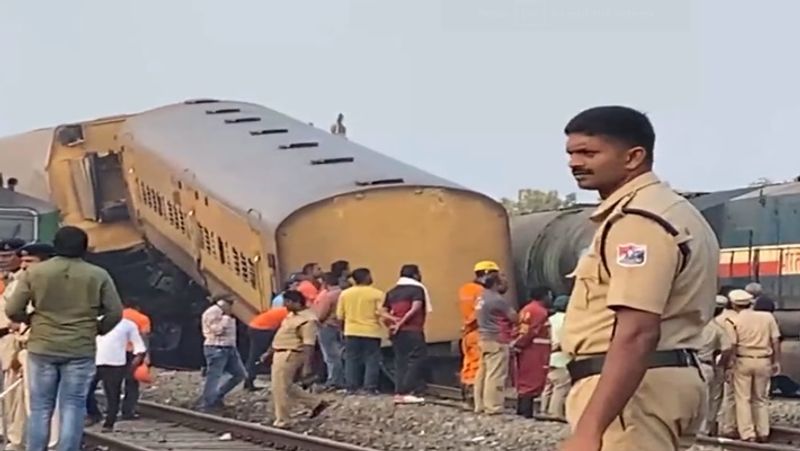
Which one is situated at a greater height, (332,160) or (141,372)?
(332,160)

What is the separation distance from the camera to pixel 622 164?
4809 millimetres

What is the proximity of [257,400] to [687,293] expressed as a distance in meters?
14.4

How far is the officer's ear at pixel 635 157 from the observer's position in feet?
15.8

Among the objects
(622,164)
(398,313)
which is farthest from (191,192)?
(622,164)

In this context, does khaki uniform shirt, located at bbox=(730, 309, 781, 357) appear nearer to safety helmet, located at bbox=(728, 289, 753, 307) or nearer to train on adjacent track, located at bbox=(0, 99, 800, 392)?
safety helmet, located at bbox=(728, 289, 753, 307)

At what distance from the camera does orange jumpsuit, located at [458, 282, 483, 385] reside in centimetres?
1756

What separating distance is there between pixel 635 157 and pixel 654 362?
1.95ft

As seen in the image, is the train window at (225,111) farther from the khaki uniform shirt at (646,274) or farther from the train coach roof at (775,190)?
the khaki uniform shirt at (646,274)

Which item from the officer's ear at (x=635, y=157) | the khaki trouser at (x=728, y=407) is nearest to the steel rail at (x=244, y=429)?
the khaki trouser at (x=728, y=407)

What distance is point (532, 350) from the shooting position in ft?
54.1

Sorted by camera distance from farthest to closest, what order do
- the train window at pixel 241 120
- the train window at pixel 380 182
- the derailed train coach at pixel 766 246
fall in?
the train window at pixel 241 120 → the train window at pixel 380 182 → the derailed train coach at pixel 766 246

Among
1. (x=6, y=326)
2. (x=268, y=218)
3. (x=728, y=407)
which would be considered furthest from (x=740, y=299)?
(x=268, y=218)

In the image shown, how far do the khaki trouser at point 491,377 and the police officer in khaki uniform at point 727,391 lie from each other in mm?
2213

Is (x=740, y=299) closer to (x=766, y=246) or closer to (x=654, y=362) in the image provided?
(x=766, y=246)
